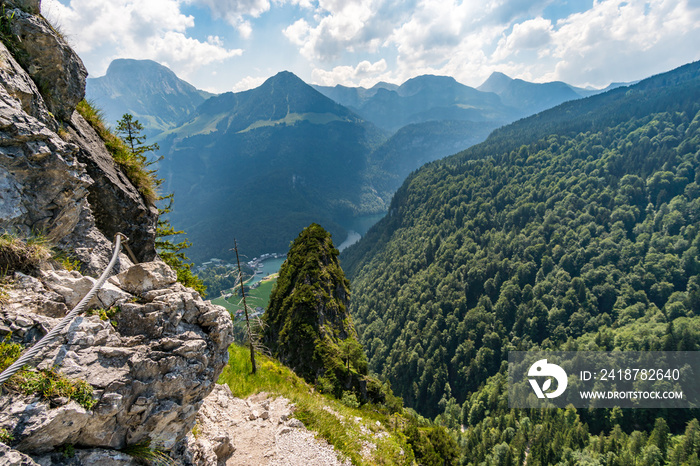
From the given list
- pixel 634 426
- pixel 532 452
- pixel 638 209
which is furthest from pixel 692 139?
pixel 532 452

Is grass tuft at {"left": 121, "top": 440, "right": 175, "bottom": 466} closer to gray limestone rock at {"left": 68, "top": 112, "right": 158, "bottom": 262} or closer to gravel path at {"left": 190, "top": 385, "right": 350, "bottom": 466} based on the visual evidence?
gravel path at {"left": 190, "top": 385, "right": 350, "bottom": 466}

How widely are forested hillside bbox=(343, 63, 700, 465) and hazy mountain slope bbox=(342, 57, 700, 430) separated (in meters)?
0.56

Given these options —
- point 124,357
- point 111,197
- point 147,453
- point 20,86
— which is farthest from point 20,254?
point 111,197

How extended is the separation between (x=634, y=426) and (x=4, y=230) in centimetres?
11408

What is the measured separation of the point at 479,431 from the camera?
70938 millimetres

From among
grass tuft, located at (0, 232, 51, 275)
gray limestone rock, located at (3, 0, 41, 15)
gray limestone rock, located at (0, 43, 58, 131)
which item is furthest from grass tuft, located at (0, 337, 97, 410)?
gray limestone rock, located at (3, 0, 41, 15)

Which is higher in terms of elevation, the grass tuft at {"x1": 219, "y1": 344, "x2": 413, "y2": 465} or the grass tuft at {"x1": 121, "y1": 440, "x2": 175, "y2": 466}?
the grass tuft at {"x1": 121, "y1": 440, "x2": 175, "y2": 466}

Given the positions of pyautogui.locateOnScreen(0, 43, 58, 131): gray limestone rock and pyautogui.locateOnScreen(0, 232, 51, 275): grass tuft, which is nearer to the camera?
pyautogui.locateOnScreen(0, 232, 51, 275): grass tuft

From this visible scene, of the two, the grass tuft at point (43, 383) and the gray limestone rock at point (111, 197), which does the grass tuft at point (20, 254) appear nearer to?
the grass tuft at point (43, 383)

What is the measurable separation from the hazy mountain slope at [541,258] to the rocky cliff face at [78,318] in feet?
309

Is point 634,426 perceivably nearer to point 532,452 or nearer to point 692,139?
point 532,452

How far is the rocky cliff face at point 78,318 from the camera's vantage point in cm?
515

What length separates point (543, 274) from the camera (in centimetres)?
11838

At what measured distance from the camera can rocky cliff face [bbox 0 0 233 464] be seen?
5.15 m
